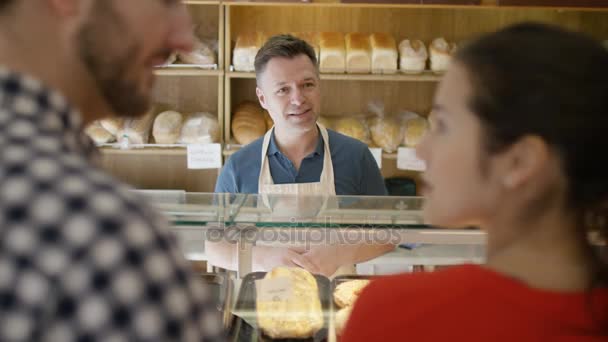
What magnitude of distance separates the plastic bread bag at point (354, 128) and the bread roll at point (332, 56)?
0.29m

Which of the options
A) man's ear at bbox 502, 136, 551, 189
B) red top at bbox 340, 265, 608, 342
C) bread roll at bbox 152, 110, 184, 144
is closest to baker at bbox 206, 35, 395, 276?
bread roll at bbox 152, 110, 184, 144

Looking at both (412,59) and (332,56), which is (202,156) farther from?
(412,59)

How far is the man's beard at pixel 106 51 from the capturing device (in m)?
0.61

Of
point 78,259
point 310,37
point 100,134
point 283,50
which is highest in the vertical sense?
A: point 310,37

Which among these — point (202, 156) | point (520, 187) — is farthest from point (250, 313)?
point (202, 156)

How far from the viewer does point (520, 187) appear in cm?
80

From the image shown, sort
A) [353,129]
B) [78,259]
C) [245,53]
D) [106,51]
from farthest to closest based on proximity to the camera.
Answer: [353,129] < [245,53] < [106,51] < [78,259]

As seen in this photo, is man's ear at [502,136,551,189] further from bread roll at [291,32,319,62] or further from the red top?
bread roll at [291,32,319,62]

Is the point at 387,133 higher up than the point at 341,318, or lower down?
higher up

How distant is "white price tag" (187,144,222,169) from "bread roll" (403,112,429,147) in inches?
40.3

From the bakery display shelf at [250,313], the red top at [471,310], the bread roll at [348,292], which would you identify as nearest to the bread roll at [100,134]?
the bakery display shelf at [250,313]

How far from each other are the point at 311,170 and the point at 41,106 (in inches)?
76.3

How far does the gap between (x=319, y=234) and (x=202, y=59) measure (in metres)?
2.17

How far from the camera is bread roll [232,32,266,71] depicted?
11.3 feet
